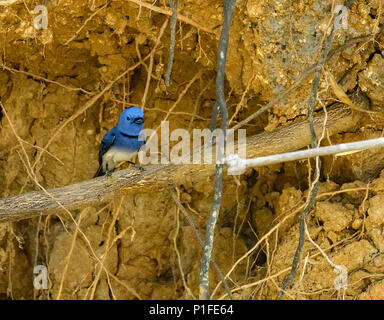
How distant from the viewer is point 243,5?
3.43m

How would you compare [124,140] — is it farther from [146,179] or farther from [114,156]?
[146,179]

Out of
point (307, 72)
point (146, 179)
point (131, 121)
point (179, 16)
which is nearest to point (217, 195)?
point (146, 179)

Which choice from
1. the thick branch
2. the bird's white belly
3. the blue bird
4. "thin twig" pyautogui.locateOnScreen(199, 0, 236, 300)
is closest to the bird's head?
the blue bird

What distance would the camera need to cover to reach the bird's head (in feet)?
12.0

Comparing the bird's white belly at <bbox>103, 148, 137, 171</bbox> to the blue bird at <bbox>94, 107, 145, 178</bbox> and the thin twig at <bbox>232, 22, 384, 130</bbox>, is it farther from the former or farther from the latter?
the thin twig at <bbox>232, 22, 384, 130</bbox>

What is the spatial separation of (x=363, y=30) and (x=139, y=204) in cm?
188

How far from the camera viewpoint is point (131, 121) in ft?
12.0

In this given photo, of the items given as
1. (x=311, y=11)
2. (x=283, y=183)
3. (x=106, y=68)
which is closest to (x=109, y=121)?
(x=106, y=68)

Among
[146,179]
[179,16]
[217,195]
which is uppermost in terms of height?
[179,16]

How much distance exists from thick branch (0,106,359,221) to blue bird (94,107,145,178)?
0.32 metres

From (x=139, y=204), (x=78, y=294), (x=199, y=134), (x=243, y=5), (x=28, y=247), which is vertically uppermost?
(x=243, y=5)

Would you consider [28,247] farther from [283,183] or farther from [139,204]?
[283,183]

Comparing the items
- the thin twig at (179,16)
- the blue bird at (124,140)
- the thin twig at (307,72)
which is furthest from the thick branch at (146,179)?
the thin twig at (179,16)

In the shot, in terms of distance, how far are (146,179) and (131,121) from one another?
16.4 inches
